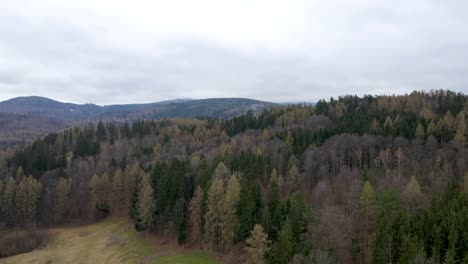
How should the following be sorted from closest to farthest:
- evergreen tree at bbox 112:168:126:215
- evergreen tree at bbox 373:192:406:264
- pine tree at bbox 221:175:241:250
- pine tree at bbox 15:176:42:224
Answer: evergreen tree at bbox 373:192:406:264
pine tree at bbox 221:175:241:250
pine tree at bbox 15:176:42:224
evergreen tree at bbox 112:168:126:215

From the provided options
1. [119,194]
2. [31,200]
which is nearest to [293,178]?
[119,194]

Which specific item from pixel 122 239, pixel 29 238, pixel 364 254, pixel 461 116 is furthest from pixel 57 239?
pixel 461 116

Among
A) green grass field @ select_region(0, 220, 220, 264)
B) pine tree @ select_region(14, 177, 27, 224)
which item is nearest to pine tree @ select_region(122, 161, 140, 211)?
green grass field @ select_region(0, 220, 220, 264)

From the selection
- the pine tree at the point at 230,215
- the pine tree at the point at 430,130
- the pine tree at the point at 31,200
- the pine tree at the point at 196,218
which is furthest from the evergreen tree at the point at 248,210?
the pine tree at the point at 31,200

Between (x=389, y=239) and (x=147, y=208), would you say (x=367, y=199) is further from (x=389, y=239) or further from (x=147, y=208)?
(x=147, y=208)

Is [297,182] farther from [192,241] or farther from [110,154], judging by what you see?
[110,154]

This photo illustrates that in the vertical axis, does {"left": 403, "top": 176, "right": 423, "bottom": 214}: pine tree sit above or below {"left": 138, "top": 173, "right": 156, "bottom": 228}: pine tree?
above

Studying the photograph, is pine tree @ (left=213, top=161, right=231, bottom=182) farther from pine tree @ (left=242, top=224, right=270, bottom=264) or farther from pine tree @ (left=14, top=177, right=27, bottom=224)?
pine tree @ (left=14, top=177, right=27, bottom=224)
